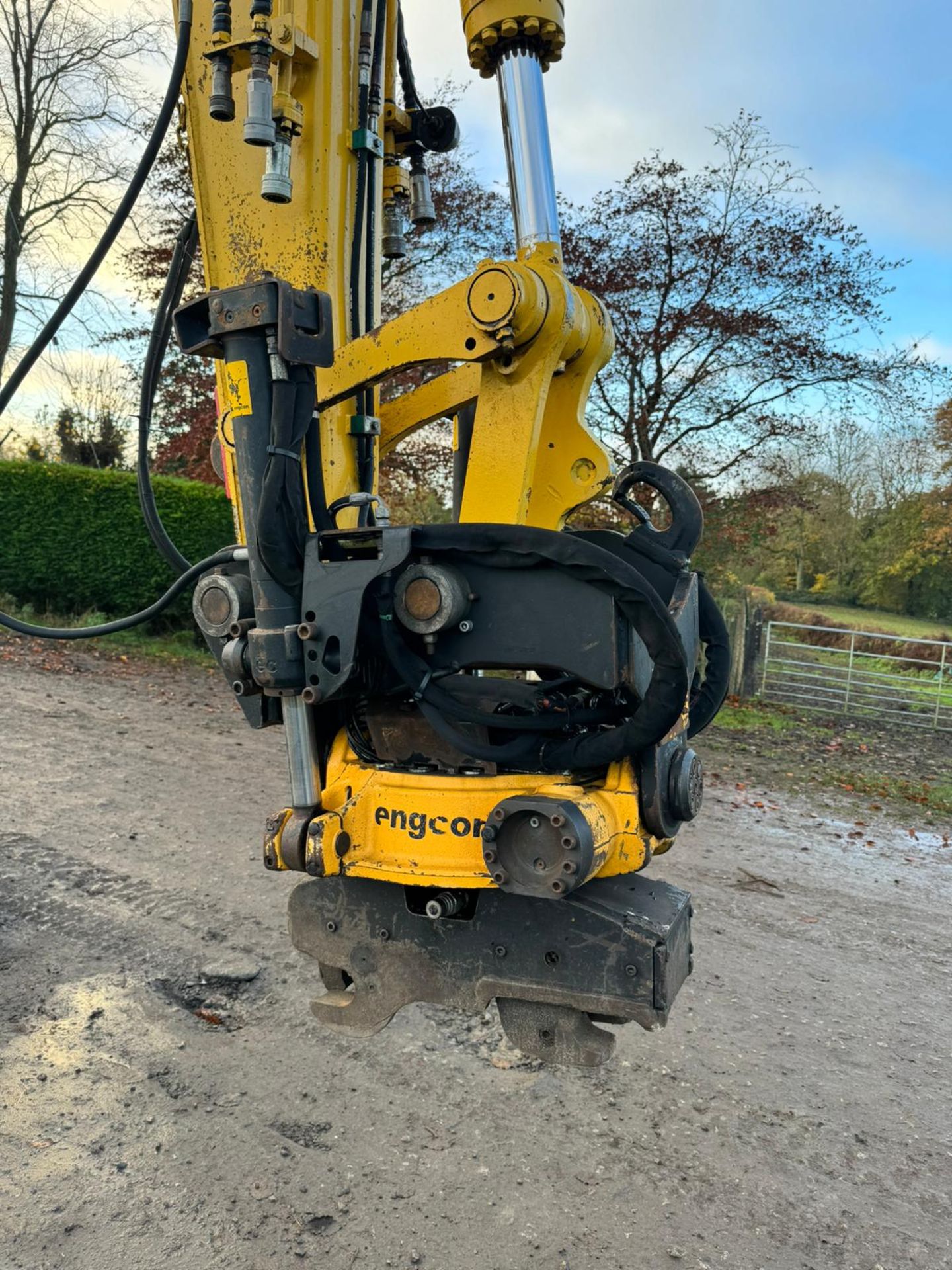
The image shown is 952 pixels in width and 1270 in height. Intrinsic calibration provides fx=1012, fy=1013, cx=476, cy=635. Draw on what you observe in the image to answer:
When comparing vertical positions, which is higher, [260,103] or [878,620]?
[260,103]

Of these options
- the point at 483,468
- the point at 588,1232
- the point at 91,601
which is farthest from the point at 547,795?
the point at 91,601

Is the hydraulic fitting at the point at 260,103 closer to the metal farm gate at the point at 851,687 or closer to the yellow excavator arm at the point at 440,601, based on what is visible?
the yellow excavator arm at the point at 440,601

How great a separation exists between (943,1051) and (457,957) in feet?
8.65

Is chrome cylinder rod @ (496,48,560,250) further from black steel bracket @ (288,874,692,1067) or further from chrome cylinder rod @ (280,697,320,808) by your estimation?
black steel bracket @ (288,874,692,1067)

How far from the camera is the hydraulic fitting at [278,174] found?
299 centimetres

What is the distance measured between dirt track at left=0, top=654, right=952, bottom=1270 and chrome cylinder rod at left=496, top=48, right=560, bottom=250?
9.50ft

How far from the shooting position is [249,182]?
3.29 meters

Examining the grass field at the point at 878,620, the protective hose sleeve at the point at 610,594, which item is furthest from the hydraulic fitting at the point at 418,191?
the grass field at the point at 878,620

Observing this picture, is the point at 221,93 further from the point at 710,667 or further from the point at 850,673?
the point at 850,673

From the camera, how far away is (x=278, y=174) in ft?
9.82

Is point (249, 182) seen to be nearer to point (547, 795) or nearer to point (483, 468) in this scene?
point (483, 468)

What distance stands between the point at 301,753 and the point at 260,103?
1.89 meters

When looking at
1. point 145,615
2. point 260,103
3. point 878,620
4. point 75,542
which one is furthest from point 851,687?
point 260,103

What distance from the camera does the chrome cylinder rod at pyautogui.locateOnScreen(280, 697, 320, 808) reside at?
2881 mm
